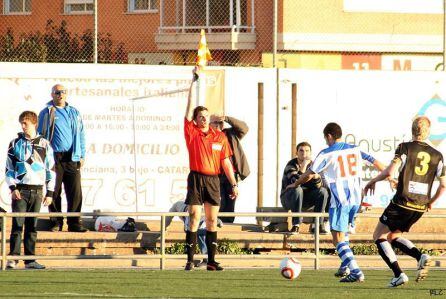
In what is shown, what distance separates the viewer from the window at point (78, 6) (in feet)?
130

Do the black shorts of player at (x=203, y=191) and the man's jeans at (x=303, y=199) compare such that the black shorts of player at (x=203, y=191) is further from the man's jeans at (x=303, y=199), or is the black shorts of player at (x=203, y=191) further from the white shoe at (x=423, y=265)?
the white shoe at (x=423, y=265)

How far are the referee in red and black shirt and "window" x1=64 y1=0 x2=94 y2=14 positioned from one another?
22217 mm

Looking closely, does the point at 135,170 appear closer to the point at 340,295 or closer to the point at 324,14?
the point at 340,295

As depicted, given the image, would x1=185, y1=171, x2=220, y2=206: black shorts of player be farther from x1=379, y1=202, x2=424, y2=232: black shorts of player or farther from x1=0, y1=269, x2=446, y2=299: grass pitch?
x1=379, y1=202, x2=424, y2=232: black shorts of player

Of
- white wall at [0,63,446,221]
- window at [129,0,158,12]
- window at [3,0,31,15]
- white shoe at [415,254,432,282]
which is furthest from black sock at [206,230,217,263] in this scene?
window at [129,0,158,12]

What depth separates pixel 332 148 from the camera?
16.8 meters

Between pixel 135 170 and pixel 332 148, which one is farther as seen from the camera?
pixel 135 170

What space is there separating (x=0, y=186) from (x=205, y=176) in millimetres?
4907

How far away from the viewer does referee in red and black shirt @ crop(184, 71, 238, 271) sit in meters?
17.7

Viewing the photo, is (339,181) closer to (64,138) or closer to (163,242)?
(163,242)

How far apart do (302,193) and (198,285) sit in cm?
479

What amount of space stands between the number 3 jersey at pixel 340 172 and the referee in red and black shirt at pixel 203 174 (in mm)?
1525

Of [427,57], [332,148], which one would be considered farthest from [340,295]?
[427,57]

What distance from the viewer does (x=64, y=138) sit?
19922 mm
